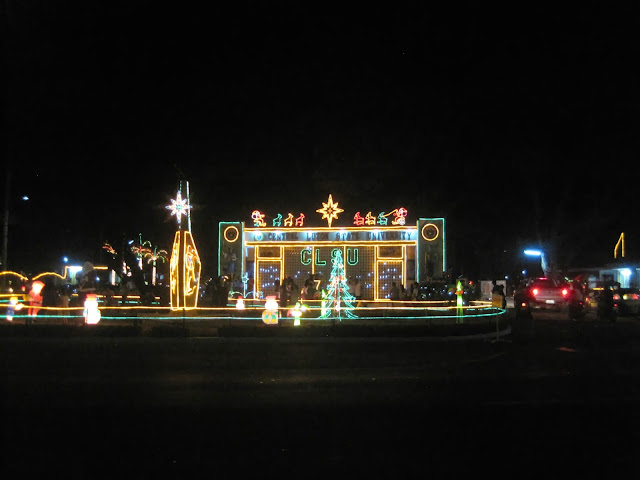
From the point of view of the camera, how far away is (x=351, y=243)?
3556cm

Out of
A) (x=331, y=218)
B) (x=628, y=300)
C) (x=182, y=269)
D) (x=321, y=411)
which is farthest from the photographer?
(x=331, y=218)

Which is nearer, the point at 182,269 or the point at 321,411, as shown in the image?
the point at 321,411

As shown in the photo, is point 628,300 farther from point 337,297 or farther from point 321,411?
point 321,411

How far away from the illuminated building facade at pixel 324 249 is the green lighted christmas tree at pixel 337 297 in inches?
28.7

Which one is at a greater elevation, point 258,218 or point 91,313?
point 258,218

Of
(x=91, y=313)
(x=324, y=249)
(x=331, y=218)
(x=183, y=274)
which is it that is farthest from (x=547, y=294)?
(x=91, y=313)

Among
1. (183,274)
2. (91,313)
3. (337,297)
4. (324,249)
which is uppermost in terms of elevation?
(324,249)

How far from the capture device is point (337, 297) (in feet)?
90.8

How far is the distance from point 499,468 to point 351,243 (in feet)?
97.1

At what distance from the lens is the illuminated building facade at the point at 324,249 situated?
35062 millimetres

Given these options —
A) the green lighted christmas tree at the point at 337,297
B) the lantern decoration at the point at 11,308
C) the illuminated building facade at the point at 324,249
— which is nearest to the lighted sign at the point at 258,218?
the illuminated building facade at the point at 324,249

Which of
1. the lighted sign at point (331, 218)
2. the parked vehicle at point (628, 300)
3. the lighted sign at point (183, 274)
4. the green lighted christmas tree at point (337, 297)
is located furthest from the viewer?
the lighted sign at point (331, 218)

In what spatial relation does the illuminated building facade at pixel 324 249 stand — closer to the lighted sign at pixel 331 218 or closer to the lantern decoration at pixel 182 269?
the lighted sign at pixel 331 218

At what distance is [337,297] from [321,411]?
19189 millimetres
